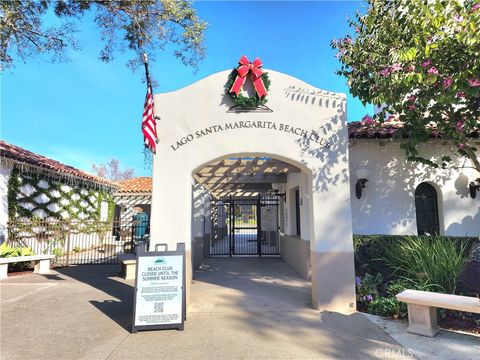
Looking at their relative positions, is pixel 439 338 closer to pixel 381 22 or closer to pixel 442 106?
pixel 442 106

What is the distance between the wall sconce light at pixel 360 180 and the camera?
27.1ft

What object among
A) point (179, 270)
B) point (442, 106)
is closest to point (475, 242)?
point (442, 106)

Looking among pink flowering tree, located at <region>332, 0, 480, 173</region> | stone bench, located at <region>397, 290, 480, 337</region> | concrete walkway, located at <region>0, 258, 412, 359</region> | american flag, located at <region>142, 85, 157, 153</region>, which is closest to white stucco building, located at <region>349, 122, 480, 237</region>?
pink flowering tree, located at <region>332, 0, 480, 173</region>

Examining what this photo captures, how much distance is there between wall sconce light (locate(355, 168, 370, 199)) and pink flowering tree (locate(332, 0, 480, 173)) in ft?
3.57

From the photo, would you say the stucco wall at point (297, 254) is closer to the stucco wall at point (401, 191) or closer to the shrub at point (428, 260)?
the stucco wall at point (401, 191)

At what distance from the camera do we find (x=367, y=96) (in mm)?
6762

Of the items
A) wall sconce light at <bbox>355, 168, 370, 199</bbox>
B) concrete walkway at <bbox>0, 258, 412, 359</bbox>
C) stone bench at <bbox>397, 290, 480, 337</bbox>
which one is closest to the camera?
concrete walkway at <bbox>0, 258, 412, 359</bbox>

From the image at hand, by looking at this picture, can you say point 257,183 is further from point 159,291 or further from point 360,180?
point 159,291

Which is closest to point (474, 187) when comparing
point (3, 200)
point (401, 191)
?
point (401, 191)

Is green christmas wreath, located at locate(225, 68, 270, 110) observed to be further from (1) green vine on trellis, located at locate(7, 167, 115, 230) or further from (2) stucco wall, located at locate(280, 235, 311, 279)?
(1) green vine on trellis, located at locate(7, 167, 115, 230)

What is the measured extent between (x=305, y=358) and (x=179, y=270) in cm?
240

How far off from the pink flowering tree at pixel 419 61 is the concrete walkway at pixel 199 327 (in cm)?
415

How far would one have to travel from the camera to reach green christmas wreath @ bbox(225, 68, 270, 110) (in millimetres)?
6605

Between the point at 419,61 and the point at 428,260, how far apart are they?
12.1 feet
